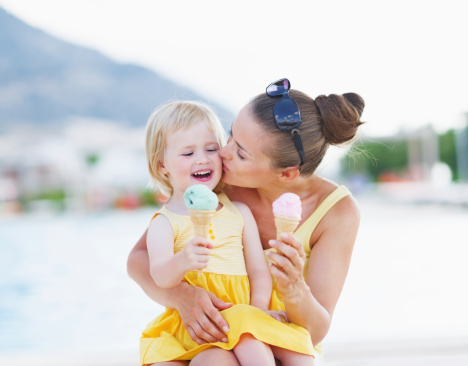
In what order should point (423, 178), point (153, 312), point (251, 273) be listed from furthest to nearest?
point (423, 178) < point (153, 312) < point (251, 273)

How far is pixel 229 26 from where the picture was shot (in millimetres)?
30438

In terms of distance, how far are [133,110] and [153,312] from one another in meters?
27.3

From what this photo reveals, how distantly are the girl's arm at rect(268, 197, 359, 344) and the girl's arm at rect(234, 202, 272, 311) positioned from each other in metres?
0.15

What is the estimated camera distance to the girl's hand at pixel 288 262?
1.57m

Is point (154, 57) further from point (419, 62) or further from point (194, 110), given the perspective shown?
point (194, 110)

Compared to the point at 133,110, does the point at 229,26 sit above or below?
above

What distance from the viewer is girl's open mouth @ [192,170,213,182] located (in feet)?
6.88

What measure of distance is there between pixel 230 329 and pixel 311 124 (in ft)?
2.55

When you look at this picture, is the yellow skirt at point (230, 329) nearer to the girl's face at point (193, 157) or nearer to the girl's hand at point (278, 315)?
the girl's hand at point (278, 315)

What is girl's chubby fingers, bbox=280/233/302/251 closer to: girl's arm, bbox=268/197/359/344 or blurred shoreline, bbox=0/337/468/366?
girl's arm, bbox=268/197/359/344

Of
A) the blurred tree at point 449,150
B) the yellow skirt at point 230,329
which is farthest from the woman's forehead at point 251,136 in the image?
the blurred tree at point 449,150

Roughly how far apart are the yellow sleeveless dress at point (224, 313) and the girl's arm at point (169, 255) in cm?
5

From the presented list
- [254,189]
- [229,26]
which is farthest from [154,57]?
[254,189]

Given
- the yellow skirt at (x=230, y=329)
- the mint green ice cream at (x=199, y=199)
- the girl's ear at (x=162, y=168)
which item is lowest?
the yellow skirt at (x=230, y=329)
